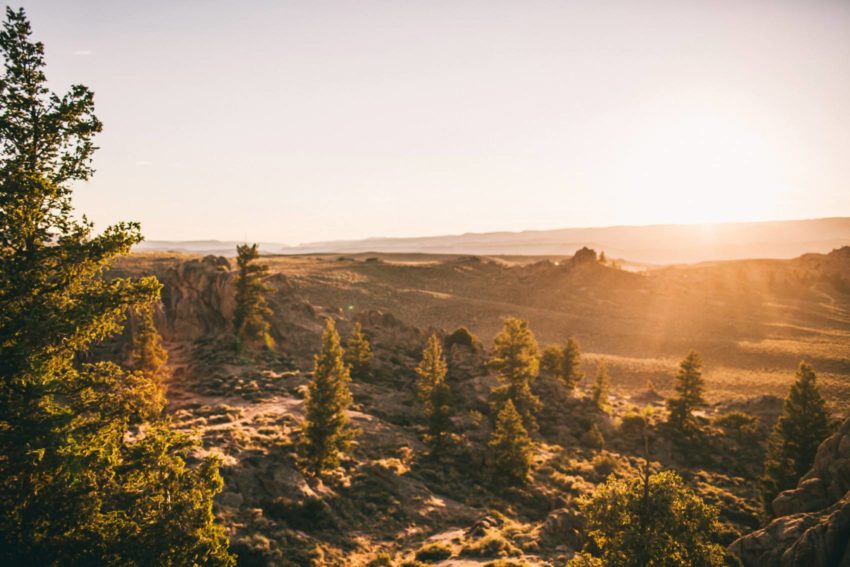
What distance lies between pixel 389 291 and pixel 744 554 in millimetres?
95220

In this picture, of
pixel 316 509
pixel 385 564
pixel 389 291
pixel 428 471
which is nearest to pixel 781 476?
pixel 428 471

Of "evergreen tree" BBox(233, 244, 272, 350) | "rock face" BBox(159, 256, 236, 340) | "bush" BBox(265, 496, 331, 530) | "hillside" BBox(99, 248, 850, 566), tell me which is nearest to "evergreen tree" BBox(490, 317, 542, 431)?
"hillside" BBox(99, 248, 850, 566)

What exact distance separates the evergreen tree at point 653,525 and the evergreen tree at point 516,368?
26.9 meters

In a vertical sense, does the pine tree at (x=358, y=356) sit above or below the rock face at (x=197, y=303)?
below

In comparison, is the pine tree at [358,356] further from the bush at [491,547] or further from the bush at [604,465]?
the bush at [491,547]

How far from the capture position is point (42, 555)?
26.2 ft

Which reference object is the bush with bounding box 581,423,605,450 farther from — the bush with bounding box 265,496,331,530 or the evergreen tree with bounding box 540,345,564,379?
the bush with bounding box 265,496,331,530

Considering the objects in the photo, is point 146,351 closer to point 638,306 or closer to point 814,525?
point 814,525

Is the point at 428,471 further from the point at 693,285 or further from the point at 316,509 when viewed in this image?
the point at 693,285

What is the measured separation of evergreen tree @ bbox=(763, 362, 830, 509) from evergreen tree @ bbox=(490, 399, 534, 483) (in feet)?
51.8

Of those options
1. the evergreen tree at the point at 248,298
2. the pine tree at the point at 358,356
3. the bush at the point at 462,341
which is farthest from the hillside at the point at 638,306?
the bush at the point at 462,341

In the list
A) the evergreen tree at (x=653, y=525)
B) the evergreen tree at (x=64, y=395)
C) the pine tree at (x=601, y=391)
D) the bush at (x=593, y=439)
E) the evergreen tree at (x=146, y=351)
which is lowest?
the bush at (x=593, y=439)

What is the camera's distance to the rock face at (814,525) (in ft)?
52.4

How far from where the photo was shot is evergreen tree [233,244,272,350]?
45219mm
